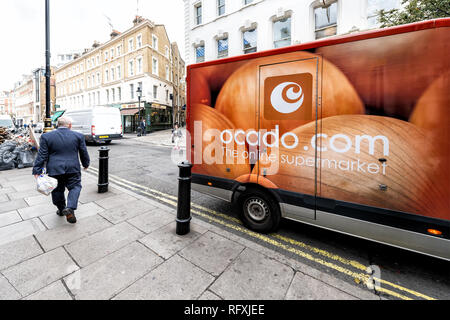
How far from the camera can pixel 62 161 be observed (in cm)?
356

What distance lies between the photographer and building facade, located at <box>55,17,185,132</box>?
26.7 meters

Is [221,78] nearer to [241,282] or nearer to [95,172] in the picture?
[241,282]

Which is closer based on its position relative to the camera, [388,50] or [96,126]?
[388,50]

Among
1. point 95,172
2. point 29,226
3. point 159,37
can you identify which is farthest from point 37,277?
point 159,37

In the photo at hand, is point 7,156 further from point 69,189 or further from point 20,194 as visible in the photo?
point 69,189

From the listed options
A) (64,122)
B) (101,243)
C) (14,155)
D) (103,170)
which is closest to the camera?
(101,243)

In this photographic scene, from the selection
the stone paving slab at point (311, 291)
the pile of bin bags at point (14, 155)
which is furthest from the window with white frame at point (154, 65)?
the stone paving slab at point (311, 291)

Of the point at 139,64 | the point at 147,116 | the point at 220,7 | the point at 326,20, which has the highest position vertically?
the point at 139,64

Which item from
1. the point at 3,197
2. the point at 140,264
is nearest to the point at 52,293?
the point at 140,264

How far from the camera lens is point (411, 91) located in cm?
215

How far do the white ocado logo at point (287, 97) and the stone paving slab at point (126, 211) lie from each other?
331 centimetres

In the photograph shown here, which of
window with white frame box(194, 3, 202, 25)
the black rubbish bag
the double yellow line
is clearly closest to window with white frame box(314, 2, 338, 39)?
window with white frame box(194, 3, 202, 25)

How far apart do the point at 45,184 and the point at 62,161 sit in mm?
451
